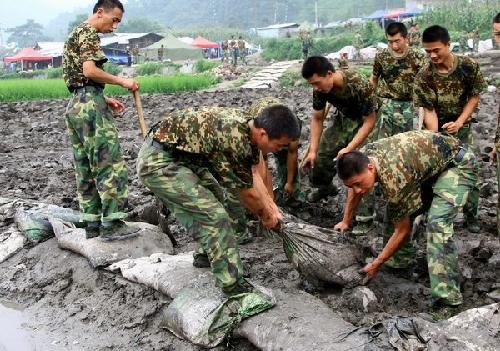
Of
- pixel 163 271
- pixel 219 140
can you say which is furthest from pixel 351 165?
pixel 163 271

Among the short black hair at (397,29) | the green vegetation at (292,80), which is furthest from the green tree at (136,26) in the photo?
the short black hair at (397,29)

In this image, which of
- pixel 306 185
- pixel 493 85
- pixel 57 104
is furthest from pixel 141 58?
pixel 306 185

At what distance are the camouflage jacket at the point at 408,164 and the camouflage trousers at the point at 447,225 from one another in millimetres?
79

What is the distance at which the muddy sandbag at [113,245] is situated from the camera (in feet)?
16.1

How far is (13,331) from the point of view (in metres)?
4.52

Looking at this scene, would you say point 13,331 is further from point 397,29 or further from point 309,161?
point 397,29

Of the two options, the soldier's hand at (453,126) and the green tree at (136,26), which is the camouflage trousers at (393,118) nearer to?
the soldier's hand at (453,126)

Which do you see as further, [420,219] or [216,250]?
[420,219]

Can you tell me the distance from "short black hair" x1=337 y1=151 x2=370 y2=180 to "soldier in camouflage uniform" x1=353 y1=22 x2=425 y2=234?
8.35 feet

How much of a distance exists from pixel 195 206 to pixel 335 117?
2.22 meters

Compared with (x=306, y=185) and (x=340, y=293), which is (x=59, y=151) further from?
(x=340, y=293)

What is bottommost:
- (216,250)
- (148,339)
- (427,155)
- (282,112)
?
(148,339)

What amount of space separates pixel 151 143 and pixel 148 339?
122 cm

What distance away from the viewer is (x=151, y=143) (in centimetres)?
398
